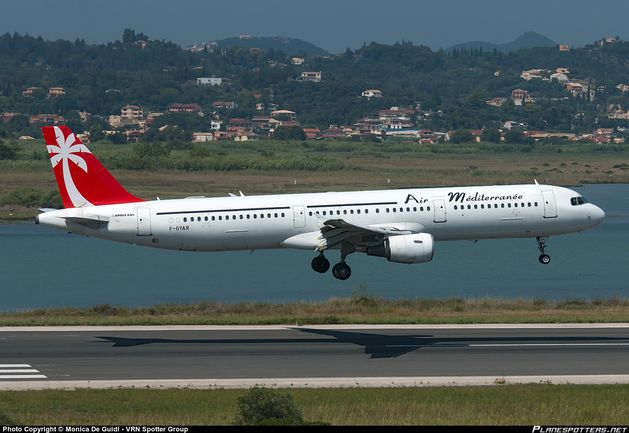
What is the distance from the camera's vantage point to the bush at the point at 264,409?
3334 centimetres

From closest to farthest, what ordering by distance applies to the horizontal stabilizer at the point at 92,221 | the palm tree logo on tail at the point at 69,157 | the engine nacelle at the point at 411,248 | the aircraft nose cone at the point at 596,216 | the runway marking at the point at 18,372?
the runway marking at the point at 18,372, the engine nacelle at the point at 411,248, the horizontal stabilizer at the point at 92,221, the palm tree logo on tail at the point at 69,157, the aircraft nose cone at the point at 596,216

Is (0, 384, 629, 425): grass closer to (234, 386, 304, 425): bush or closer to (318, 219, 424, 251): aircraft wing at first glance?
(234, 386, 304, 425): bush

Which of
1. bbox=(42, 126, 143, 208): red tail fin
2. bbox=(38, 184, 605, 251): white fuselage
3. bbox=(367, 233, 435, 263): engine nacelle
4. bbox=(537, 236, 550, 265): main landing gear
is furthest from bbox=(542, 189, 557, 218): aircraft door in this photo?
bbox=(42, 126, 143, 208): red tail fin

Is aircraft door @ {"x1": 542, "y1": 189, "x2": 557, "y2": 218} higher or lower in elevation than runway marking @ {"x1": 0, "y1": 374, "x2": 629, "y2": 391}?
higher

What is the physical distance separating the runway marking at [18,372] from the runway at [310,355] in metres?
0.04

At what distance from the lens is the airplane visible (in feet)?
202

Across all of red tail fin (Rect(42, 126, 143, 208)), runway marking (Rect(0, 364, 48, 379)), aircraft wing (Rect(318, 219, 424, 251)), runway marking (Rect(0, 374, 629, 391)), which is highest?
red tail fin (Rect(42, 126, 143, 208))

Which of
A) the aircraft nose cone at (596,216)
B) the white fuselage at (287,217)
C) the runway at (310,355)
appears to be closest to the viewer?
the runway at (310,355)

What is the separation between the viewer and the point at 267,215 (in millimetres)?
62219

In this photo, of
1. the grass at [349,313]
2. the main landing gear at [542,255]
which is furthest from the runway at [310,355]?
the main landing gear at [542,255]

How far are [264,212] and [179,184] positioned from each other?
319 feet

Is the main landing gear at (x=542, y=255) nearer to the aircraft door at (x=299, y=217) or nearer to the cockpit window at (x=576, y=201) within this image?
the cockpit window at (x=576, y=201)

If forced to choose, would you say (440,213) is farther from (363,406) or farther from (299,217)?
(363,406)

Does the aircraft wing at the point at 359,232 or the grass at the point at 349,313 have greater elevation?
the aircraft wing at the point at 359,232
